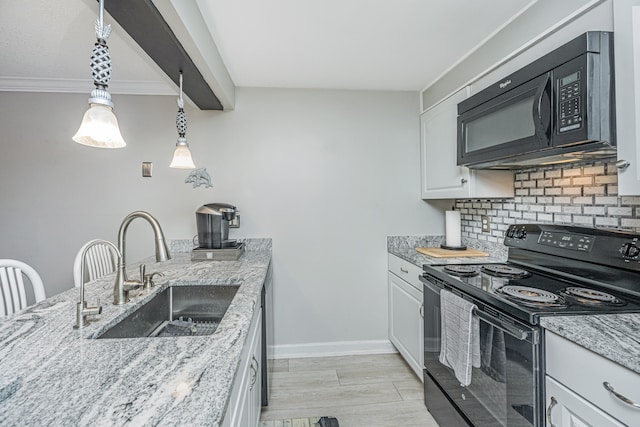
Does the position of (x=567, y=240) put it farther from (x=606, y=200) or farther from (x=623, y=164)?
(x=623, y=164)

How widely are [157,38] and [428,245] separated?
240 centimetres

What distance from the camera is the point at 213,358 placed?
2.64ft

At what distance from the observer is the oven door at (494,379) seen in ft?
3.65

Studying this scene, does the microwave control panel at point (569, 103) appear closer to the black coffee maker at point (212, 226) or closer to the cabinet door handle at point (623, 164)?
the cabinet door handle at point (623, 164)

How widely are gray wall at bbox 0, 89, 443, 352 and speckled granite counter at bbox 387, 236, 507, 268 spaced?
0.23ft

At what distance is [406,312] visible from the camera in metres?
2.33

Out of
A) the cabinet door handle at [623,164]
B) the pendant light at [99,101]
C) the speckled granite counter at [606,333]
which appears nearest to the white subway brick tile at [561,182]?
the cabinet door handle at [623,164]

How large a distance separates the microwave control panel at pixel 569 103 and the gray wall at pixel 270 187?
1.53 metres

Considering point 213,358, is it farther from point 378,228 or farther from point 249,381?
point 378,228

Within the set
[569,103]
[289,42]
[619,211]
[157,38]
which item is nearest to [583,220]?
[619,211]

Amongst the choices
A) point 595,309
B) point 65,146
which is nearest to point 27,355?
point 595,309

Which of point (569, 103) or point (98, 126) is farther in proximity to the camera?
point (569, 103)

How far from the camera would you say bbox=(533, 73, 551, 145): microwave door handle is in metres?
1.30

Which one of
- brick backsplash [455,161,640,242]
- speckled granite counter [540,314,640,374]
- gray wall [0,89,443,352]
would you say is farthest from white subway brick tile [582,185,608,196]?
gray wall [0,89,443,352]
